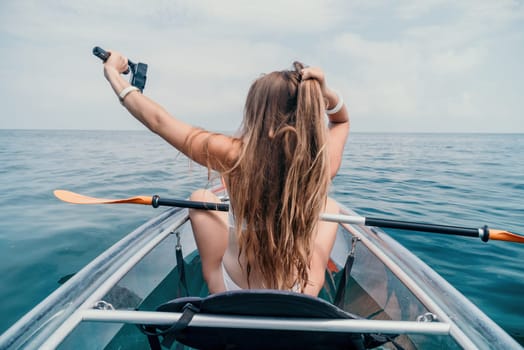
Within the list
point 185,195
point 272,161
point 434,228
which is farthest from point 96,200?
point 185,195

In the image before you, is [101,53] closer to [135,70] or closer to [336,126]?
[135,70]

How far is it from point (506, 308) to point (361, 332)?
8.16ft

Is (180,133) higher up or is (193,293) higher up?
(180,133)

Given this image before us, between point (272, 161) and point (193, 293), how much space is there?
71.1 inches

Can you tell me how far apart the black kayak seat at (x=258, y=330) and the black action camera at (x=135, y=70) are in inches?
46.8

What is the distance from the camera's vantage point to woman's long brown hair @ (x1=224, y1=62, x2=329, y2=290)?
4.29 ft

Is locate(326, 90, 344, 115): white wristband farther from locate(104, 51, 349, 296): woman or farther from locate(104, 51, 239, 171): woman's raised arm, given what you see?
locate(104, 51, 239, 171): woman's raised arm

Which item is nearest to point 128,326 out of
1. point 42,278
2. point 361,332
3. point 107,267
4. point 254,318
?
point 107,267

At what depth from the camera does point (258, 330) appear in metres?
0.99

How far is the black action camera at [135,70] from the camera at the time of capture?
1591 millimetres

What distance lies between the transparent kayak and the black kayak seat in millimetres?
27

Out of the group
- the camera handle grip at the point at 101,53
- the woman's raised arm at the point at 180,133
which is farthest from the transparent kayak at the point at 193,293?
the camera handle grip at the point at 101,53

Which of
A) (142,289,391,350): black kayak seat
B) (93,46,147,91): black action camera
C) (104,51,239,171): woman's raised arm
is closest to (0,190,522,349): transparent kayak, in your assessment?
(142,289,391,350): black kayak seat

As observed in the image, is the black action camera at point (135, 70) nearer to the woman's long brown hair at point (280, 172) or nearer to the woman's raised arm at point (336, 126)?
the woman's long brown hair at point (280, 172)
